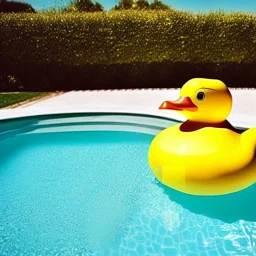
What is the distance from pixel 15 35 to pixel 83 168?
31.7 ft

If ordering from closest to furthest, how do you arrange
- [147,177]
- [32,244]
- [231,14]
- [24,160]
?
[32,244] < [147,177] < [24,160] < [231,14]

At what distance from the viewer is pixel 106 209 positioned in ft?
14.1

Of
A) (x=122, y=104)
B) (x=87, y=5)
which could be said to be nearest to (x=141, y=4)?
(x=87, y=5)

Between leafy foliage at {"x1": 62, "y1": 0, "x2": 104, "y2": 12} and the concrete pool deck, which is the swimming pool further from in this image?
leafy foliage at {"x1": 62, "y1": 0, "x2": 104, "y2": 12}

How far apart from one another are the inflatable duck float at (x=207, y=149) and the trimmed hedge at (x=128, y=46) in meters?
9.85

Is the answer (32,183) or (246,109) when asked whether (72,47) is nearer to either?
(246,109)

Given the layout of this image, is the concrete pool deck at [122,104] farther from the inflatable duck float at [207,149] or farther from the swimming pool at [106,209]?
the inflatable duck float at [207,149]

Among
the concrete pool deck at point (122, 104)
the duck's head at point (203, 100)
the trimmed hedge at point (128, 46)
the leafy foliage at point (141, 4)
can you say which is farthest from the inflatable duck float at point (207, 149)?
the leafy foliage at point (141, 4)

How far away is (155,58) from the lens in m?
13.3

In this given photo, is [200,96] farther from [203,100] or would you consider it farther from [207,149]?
[207,149]

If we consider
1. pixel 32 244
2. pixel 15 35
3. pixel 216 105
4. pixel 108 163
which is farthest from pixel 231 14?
pixel 32 244

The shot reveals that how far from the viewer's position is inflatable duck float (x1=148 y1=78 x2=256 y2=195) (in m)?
3.59

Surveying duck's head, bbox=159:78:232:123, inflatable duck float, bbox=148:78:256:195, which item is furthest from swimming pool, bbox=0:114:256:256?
duck's head, bbox=159:78:232:123

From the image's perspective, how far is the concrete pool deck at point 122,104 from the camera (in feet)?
24.8
